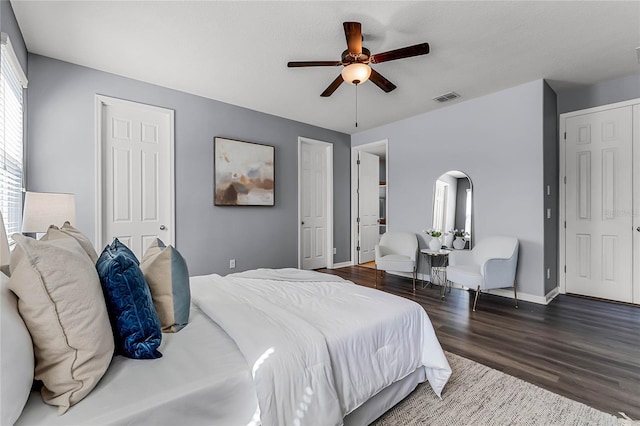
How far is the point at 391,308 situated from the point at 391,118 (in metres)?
3.88

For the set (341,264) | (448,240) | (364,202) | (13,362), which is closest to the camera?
(13,362)

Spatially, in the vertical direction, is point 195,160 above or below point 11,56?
below

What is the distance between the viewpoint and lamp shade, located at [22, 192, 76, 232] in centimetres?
199

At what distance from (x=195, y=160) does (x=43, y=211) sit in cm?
199

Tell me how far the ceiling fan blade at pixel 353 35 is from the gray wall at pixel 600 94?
3251 mm

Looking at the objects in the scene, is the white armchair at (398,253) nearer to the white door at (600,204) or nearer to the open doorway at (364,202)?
the open doorway at (364,202)

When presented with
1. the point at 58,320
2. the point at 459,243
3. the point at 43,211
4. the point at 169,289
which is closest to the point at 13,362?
the point at 58,320

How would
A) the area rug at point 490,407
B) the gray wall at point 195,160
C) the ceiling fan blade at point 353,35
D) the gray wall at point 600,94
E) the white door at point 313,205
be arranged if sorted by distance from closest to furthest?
the area rug at point 490,407 < the ceiling fan blade at point 353,35 < the gray wall at point 195,160 < the gray wall at point 600,94 < the white door at point 313,205

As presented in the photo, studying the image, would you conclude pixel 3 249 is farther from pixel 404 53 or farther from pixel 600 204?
pixel 600 204

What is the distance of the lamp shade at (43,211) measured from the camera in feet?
6.54

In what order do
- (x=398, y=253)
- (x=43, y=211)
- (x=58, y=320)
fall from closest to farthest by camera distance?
(x=58, y=320) → (x=43, y=211) → (x=398, y=253)

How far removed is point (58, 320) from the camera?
89 centimetres

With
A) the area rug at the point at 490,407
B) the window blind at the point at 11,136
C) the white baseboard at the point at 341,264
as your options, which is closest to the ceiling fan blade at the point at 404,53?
the area rug at the point at 490,407

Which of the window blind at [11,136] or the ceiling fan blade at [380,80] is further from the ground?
the ceiling fan blade at [380,80]
